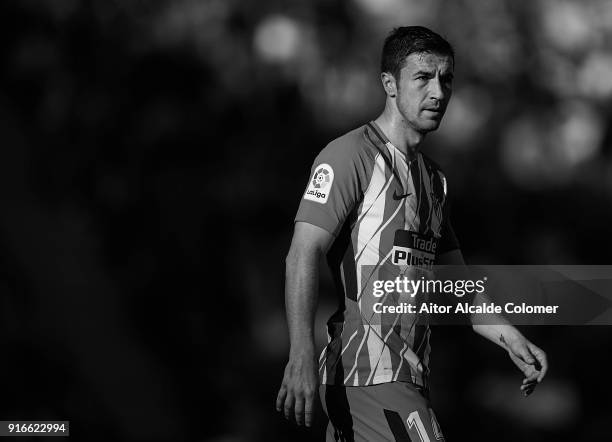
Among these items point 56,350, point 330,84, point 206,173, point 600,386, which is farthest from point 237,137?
point 600,386

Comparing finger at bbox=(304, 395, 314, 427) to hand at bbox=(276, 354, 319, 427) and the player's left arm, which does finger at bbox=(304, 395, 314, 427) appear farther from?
the player's left arm

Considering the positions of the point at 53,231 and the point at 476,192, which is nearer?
the point at 53,231

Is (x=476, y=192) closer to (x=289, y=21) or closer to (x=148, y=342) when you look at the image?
(x=289, y=21)

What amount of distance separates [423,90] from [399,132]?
0.14m

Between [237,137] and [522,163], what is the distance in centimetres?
194

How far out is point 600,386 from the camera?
6.30 meters

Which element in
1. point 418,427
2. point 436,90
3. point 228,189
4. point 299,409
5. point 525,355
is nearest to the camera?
point 299,409

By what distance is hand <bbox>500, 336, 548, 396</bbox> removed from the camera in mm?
2910

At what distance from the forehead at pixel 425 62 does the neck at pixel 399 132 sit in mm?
133

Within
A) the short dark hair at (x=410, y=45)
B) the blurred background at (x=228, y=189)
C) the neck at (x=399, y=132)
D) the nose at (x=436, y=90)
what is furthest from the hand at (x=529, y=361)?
the blurred background at (x=228, y=189)

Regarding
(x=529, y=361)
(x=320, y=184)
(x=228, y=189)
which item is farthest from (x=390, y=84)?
(x=228, y=189)

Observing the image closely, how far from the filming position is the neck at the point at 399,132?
2885 mm

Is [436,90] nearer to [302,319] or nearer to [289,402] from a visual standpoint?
[302,319]

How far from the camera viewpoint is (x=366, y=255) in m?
2.73
